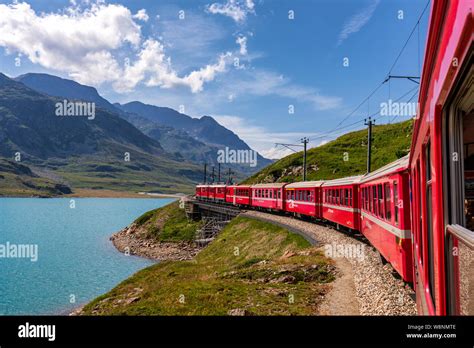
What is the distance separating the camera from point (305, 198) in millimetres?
33719

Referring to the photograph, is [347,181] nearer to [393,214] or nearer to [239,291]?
[239,291]

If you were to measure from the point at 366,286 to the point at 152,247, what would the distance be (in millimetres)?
50597

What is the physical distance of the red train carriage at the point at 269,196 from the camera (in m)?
41.0

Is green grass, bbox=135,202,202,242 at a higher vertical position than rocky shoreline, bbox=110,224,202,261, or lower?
higher

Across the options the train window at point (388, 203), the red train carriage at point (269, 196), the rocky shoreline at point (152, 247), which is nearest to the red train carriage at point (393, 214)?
the train window at point (388, 203)

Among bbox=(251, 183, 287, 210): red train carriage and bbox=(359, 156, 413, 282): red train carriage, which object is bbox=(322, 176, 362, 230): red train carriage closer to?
bbox=(359, 156, 413, 282): red train carriage

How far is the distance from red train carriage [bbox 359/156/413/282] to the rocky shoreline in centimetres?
3814

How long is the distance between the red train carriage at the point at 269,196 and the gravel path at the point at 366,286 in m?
18.2

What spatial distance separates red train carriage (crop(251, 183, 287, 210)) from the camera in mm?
40969

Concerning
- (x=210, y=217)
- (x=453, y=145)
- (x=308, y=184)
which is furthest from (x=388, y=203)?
(x=210, y=217)

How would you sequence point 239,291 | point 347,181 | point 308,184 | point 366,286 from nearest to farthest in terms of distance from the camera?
point 366,286 < point 239,291 < point 347,181 < point 308,184

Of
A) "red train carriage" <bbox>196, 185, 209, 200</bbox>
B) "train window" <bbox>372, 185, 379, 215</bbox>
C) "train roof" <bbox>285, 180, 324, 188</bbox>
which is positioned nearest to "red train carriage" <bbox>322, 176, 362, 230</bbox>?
"train roof" <bbox>285, 180, 324, 188</bbox>

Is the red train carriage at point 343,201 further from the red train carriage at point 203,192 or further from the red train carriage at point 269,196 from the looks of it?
A: the red train carriage at point 203,192
